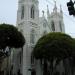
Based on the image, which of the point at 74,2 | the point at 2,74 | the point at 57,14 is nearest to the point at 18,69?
the point at 2,74

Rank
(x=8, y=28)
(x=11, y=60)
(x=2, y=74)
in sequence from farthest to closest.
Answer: (x=2, y=74)
(x=11, y=60)
(x=8, y=28)

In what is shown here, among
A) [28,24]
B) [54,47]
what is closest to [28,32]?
[28,24]

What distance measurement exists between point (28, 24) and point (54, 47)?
12277 mm

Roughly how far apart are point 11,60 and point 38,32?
8.56 meters

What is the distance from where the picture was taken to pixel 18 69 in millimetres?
49969

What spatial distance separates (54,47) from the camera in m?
41.3

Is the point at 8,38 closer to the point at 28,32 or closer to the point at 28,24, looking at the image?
the point at 28,32

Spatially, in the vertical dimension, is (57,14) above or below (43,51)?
above

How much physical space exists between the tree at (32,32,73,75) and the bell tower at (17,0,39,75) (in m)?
5.11

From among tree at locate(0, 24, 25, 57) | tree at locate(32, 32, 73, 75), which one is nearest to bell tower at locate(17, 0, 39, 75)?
tree at locate(32, 32, 73, 75)

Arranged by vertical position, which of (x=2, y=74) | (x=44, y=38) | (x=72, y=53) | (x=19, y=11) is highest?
(x=19, y=11)

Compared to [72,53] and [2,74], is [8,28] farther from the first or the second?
[2,74]

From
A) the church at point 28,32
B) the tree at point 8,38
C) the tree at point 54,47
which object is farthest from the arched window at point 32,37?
the tree at point 8,38

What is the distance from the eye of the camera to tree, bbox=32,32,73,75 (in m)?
41.4
